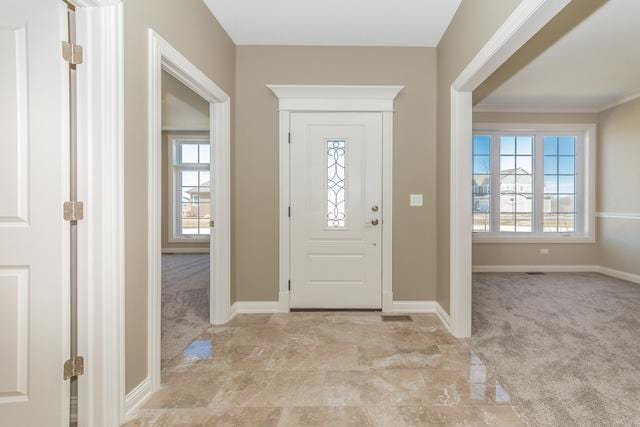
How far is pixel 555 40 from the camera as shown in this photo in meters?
3.13

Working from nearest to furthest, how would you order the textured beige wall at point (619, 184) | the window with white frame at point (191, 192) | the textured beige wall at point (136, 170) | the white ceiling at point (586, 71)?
the textured beige wall at point (136, 170) → the white ceiling at point (586, 71) → the textured beige wall at point (619, 184) → the window with white frame at point (191, 192)

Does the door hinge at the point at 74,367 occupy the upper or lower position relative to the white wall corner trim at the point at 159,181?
lower

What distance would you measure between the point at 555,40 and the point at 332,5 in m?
2.16

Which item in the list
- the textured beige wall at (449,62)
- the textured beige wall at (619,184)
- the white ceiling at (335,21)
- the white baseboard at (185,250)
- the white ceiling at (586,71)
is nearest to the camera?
the textured beige wall at (449,62)

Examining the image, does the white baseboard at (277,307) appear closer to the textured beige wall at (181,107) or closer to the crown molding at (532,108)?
the textured beige wall at (181,107)

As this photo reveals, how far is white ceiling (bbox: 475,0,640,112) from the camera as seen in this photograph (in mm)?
2934

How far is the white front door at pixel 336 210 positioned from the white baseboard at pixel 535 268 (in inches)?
114

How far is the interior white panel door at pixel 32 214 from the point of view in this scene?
1507 mm

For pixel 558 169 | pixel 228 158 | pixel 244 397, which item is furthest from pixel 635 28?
pixel 244 397

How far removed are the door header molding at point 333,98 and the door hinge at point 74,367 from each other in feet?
8.63

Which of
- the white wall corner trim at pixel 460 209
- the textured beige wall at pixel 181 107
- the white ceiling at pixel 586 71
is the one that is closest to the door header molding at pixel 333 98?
the white wall corner trim at pixel 460 209

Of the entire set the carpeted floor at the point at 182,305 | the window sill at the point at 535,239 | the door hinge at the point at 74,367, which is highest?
the window sill at the point at 535,239

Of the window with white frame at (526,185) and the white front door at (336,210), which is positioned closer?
the white front door at (336,210)

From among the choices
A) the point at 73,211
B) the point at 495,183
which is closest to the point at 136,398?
the point at 73,211
